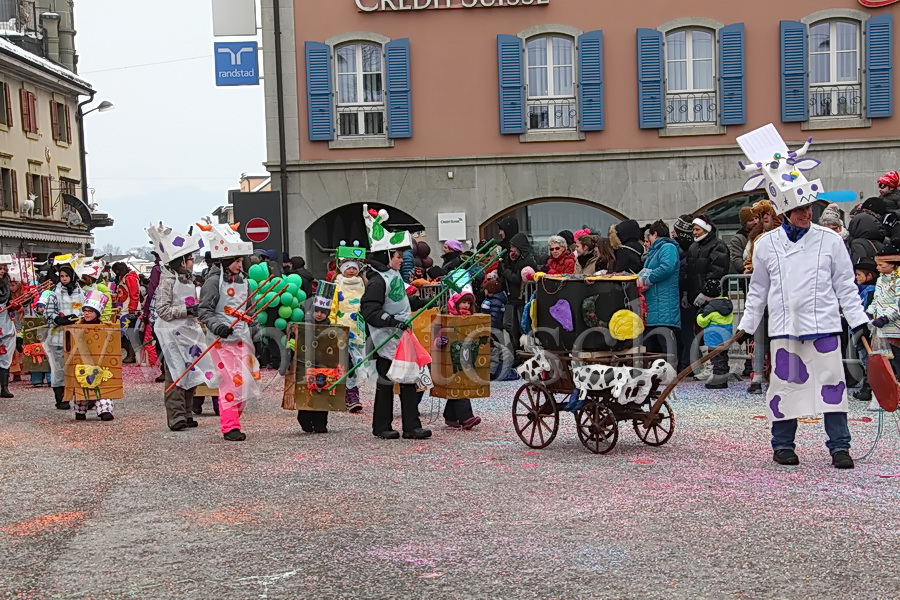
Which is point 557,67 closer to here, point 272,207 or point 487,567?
point 272,207

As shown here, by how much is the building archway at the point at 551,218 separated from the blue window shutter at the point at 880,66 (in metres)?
5.13

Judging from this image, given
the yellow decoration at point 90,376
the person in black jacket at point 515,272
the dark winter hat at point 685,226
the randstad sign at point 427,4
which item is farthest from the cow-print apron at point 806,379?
the randstad sign at point 427,4

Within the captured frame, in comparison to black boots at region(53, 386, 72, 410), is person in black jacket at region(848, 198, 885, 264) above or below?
above

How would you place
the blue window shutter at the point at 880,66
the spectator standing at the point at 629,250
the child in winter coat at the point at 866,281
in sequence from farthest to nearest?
the blue window shutter at the point at 880,66, the spectator standing at the point at 629,250, the child in winter coat at the point at 866,281

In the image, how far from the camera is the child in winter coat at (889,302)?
35.5 ft

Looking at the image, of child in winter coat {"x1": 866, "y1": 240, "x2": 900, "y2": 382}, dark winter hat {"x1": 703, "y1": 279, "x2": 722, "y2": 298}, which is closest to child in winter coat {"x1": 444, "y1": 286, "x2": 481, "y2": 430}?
dark winter hat {"x1": 703, "y1": 279, "x2": 722, "y2": 298}

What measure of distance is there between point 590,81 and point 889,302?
13375 millimetres

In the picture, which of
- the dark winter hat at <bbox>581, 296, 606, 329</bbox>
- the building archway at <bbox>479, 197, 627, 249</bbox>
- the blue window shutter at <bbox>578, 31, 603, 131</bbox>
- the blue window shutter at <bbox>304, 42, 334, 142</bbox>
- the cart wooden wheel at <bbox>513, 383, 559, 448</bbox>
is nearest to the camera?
the dark winter hat at <bbox>581, 296, 606, 329</bbox>

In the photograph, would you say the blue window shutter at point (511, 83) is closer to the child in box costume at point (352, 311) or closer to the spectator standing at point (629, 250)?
the spectator standing at point (629, 250)

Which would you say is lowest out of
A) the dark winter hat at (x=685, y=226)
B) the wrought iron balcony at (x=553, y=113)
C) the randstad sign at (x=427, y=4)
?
the dark winter hat at (x=685, y=226)

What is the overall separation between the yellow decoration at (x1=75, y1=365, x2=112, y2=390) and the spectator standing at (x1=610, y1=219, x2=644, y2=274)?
561 centimetres

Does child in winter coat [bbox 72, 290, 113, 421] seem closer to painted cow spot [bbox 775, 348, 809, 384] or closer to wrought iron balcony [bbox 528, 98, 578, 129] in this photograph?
painted cow spot [bbox 775, 348, 809, 384]

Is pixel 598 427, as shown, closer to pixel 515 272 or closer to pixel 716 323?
pixel 716 323

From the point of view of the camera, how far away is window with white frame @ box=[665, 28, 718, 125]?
23594 mm
